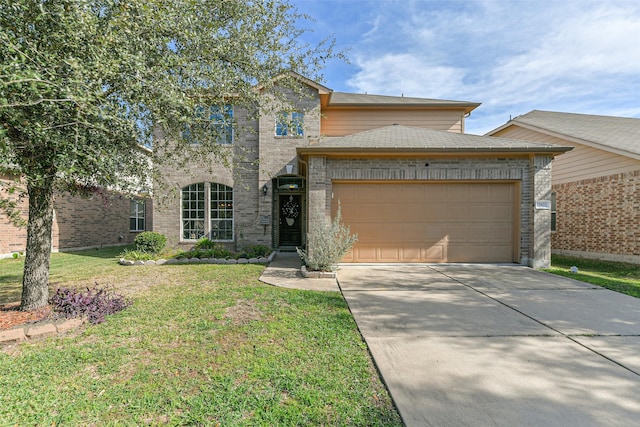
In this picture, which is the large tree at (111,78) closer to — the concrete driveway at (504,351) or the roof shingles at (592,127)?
the concrete driveway at (504,351)

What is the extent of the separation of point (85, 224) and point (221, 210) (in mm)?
6780

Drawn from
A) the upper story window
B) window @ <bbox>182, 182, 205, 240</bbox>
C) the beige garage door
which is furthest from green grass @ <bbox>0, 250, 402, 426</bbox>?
window @ <bbox>182, 182, 205, 240</bbox>

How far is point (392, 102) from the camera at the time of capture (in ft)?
43.3

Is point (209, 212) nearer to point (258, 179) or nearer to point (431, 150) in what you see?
point (258, 179)

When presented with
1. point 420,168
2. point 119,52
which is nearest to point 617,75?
point 420,168

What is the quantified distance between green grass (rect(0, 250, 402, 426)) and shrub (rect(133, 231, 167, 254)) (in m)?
5.73

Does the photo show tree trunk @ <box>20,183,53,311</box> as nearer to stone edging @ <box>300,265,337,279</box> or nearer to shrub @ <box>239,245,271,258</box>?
stone edging @ <box>300,265,337,279</box>

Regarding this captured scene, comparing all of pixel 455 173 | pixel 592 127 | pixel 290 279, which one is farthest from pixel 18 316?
pixel 592 127

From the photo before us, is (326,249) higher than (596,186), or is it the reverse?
(596,186)

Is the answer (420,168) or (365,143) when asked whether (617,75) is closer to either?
(420,168)

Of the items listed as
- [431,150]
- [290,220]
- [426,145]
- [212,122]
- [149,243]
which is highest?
[426,145]

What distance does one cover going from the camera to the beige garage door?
8.45 metres

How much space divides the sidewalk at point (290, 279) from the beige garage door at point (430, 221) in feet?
6.25

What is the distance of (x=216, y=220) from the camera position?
37.4ft
